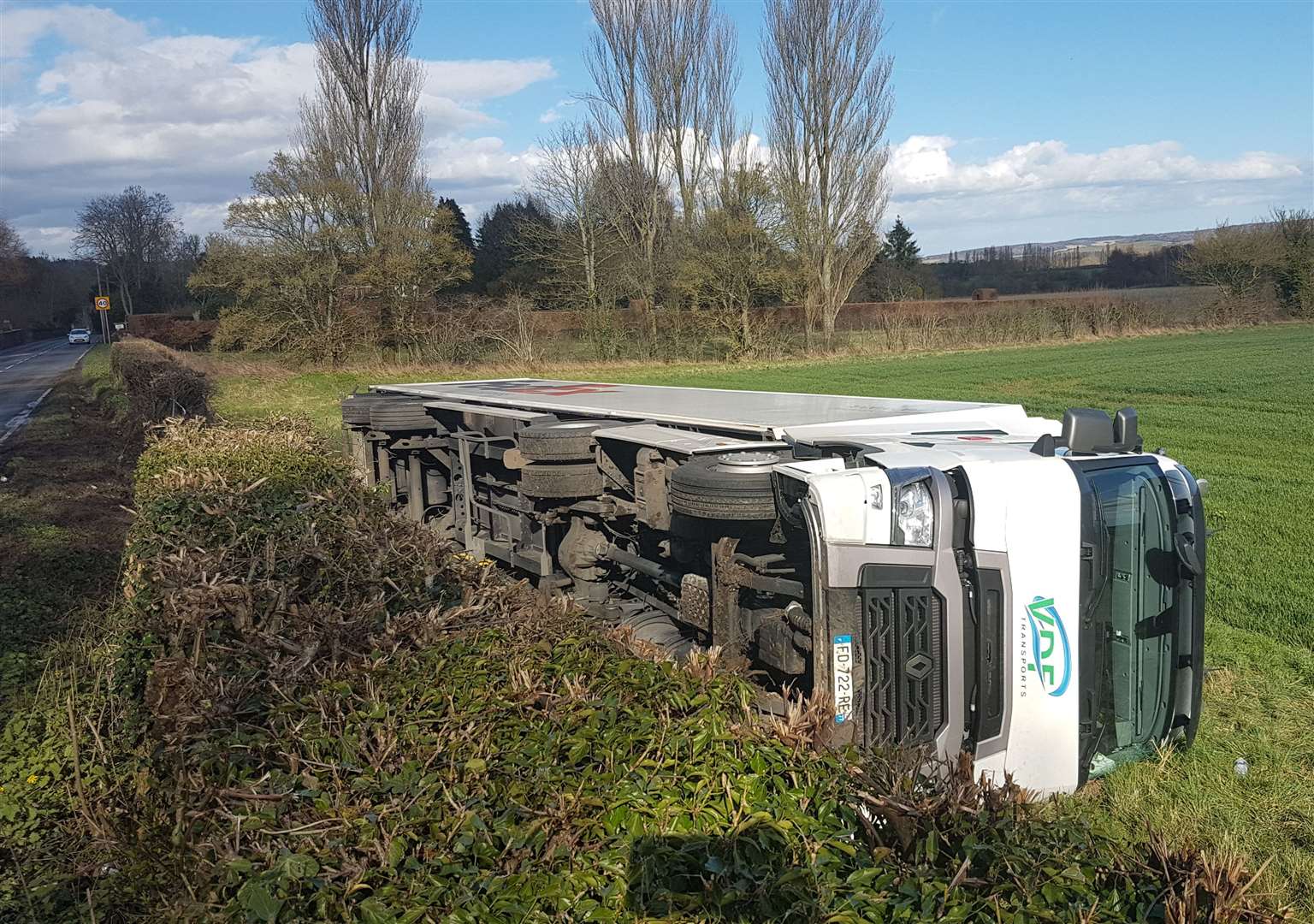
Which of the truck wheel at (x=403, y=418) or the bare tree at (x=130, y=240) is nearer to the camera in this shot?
the truck wheel at (x=403, y=418)

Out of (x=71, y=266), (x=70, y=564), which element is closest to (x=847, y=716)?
(x=70, y=564)

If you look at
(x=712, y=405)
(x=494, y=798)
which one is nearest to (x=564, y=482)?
(x=712, y=405)

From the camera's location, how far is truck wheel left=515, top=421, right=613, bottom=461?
5.71 m

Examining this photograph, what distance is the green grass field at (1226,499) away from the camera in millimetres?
4164

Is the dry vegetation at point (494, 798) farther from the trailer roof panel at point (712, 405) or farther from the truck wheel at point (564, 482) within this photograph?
the trailer roof panel at point (712, 405)

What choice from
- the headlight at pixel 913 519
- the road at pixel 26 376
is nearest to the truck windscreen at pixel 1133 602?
the headlight at pixel 913 519

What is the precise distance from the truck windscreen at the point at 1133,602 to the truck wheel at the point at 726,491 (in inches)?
47.9

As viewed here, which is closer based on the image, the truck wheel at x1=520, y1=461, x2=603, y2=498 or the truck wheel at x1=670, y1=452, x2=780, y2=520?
the truck wheel at x1=670, y1=452, x2=780, y2=520

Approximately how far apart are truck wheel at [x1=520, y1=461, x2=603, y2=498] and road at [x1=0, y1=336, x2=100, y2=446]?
1648 cm

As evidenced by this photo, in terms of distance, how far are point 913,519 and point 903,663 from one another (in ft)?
1.63

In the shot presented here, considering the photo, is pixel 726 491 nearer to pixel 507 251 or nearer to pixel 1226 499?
pixel 1226 499

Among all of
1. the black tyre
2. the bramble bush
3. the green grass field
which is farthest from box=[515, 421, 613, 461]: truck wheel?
the black tyre

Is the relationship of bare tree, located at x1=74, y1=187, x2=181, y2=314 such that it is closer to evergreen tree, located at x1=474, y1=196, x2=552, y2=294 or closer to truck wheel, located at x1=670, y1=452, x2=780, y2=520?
evergreen tree, located at x1=474, y1=196, x2=552, y2=294

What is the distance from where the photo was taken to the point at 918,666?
343cm
